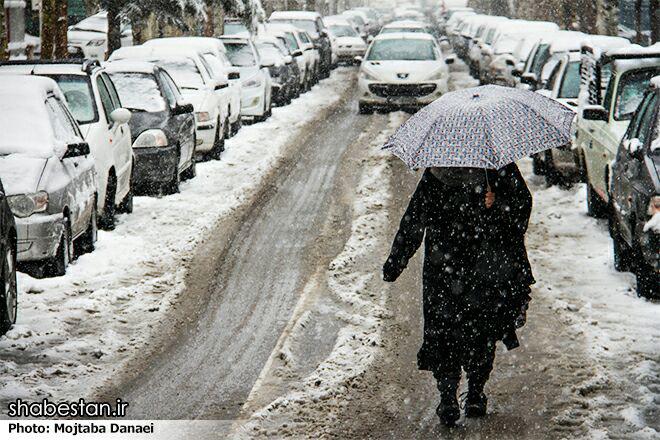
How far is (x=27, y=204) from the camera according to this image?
1020 centimetres

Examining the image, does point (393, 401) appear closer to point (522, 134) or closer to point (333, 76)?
point (522, 134)

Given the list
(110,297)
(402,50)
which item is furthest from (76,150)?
(402,50)

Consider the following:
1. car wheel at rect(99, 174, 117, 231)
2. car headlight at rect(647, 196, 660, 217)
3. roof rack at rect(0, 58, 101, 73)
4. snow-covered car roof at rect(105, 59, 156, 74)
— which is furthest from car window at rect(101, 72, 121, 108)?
car headlight at rect(647, 196, 660, 217)

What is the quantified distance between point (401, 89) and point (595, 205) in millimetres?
12381

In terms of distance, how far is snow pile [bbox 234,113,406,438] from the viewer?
23.3ft

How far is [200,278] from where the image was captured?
11.0 metres

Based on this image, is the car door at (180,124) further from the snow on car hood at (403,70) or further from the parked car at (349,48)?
the parked car at (349,48)

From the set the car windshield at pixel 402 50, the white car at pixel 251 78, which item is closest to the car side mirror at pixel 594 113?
the white car at pixel 251 78

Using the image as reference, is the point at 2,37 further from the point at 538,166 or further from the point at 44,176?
the point at 538,166

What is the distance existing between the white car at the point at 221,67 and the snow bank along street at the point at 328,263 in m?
1.02

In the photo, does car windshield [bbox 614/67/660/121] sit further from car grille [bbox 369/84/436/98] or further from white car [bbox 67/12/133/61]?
white car [bbox 67/12/133/61]

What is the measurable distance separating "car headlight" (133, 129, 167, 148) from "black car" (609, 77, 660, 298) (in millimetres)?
6234

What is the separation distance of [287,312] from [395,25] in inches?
1286

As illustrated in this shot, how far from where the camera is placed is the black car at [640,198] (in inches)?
371
